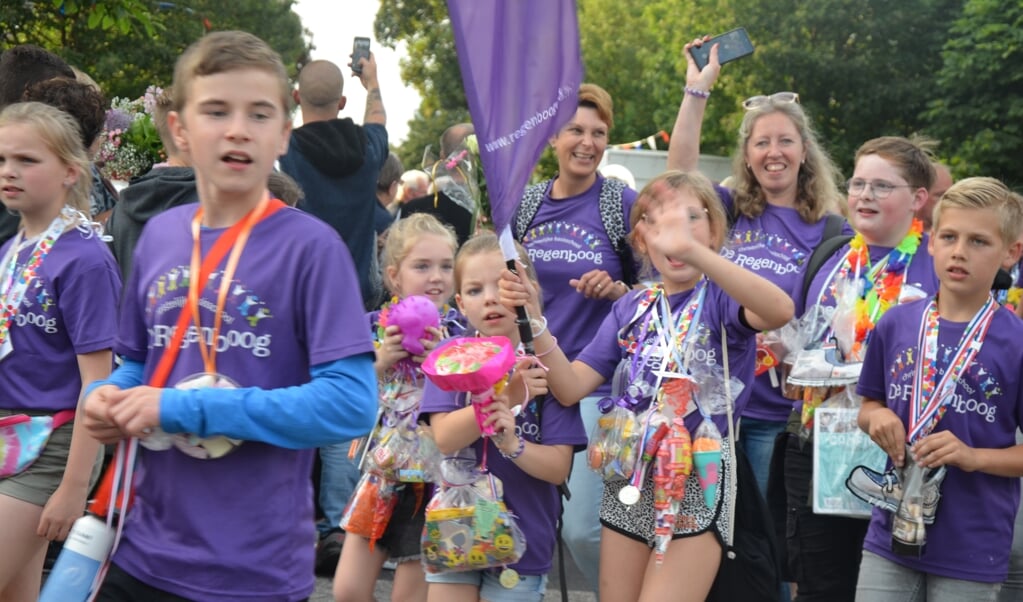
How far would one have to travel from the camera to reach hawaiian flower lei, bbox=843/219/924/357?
5.84 meters

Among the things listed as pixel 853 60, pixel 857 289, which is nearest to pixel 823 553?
pixel 857 289

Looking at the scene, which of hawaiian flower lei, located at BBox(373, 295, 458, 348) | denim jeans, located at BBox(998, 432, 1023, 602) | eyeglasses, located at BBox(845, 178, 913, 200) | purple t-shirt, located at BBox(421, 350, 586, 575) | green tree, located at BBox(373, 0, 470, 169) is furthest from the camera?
green tree, located at BBox(373, 0, 470, 169)

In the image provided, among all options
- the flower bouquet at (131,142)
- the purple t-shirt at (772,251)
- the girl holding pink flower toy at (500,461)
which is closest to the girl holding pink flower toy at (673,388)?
the girl holding pink flower toy at (500,461)

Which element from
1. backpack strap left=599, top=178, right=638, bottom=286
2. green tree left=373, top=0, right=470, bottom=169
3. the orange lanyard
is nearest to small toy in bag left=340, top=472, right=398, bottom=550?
backpack strap left=599, top=178, right=638, bottom=286

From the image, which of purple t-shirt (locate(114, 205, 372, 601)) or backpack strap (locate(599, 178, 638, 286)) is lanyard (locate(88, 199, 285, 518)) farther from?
backpack strap (locate(599, 178, 638, 286))

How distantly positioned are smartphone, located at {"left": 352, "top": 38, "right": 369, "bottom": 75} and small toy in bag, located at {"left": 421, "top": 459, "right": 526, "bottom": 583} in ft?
12.7

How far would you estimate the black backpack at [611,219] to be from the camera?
21.5ft

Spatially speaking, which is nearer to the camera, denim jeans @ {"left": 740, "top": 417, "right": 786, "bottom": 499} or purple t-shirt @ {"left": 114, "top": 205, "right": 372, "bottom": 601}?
purple t-shirt @ {"left": 114, "top": 205, "right": 372, "bottom": 601}

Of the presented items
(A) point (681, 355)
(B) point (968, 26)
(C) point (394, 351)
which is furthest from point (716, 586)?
(B) point (968, 26)

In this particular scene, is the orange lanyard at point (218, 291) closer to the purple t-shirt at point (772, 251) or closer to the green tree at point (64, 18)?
the purple t-shirt at point (772, 251)

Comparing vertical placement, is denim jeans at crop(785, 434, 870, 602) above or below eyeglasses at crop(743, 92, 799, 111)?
below

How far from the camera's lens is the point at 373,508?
5562 millimetres

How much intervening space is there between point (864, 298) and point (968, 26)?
34.2 meters

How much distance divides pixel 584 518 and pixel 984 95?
3437 centimetres
